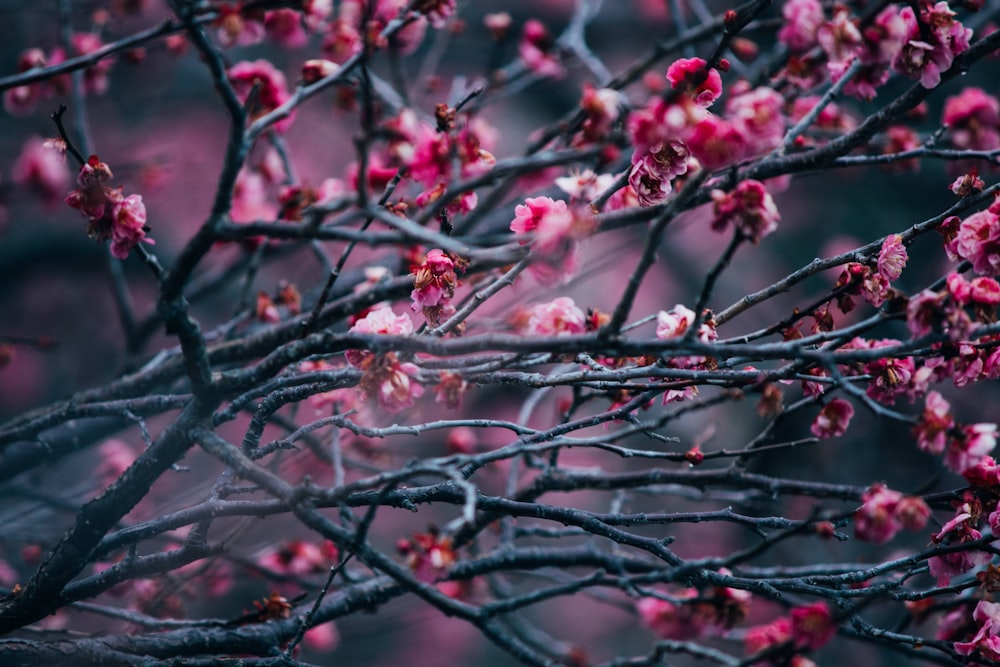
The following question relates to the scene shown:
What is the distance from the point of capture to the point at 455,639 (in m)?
6.14

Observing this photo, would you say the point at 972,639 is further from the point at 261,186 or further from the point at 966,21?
the point at 261,186

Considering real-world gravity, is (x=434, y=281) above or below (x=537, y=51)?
below

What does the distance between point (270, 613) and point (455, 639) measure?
15.8 feet

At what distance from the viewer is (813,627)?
1.38m

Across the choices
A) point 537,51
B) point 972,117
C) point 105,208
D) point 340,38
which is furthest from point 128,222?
point 537,51

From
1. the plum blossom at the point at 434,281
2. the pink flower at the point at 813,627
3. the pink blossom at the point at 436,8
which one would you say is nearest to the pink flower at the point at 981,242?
the pink flower at the point at 813,627

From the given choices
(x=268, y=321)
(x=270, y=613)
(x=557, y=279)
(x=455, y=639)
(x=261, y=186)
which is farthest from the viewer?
(x=455, y=639)

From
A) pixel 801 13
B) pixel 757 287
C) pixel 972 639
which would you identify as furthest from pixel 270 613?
pixel 757 287

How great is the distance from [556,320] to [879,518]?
843mm

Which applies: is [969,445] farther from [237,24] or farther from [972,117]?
[237,24]

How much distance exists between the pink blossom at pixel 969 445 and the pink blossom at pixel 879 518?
6.5 inches

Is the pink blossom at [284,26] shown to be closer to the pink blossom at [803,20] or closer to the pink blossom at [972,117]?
the pink blossom at [803,20]

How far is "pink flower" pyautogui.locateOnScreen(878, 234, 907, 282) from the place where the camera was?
146 cm

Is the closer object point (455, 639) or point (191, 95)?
point (455, 639)
